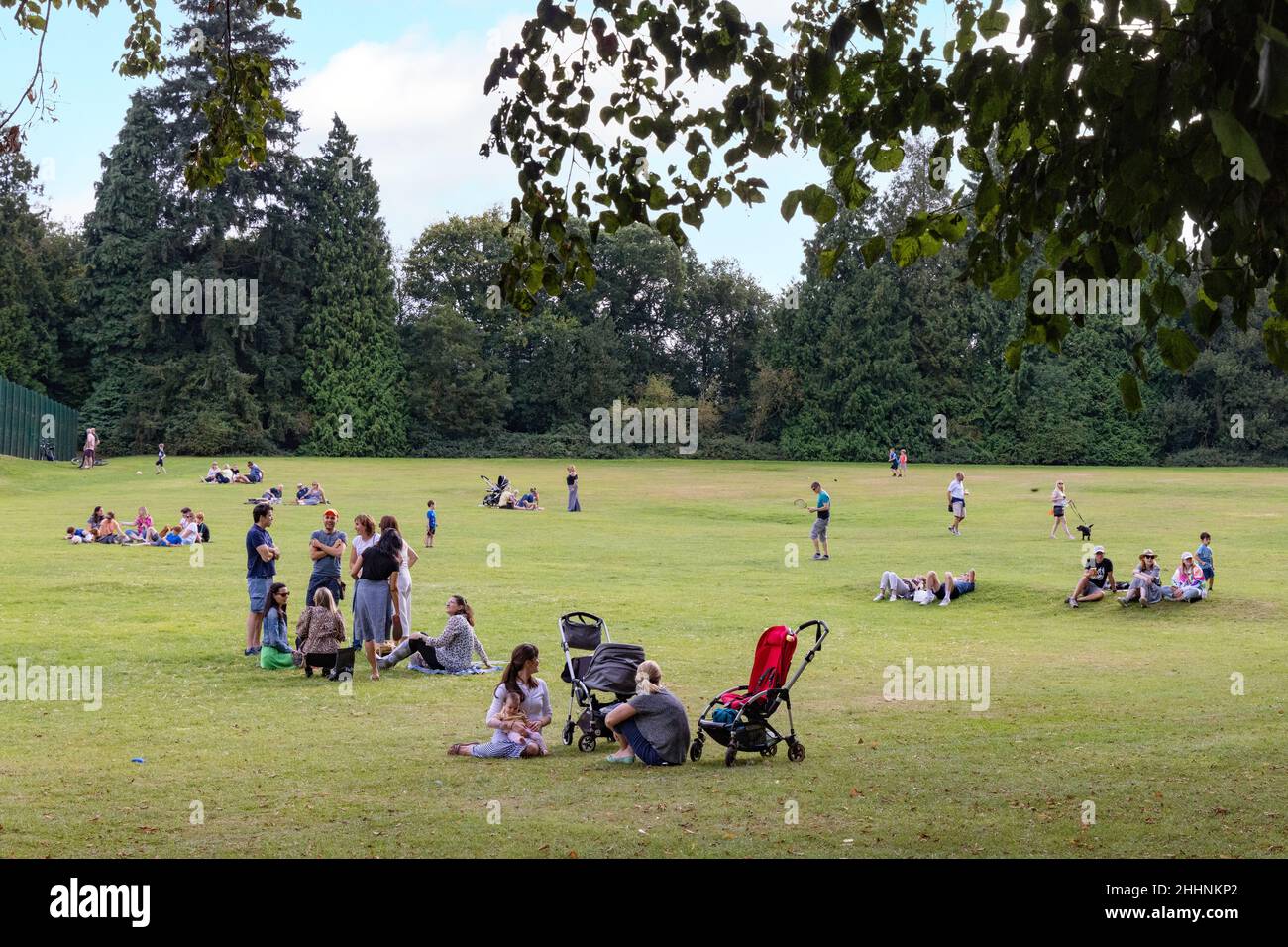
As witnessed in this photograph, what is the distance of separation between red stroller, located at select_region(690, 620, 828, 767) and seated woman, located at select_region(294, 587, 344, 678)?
5.58m

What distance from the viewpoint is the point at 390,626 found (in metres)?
17.4

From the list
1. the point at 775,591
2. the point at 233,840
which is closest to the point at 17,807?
the point at 233,840

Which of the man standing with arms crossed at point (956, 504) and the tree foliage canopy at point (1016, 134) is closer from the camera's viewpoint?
the tree foliage canopy at point (1016, 134)

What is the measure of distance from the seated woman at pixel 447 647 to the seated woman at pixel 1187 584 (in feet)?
40.3

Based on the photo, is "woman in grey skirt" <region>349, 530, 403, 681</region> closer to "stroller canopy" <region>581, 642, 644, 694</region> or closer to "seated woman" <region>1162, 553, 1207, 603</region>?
"stroller canopy" <region>581, 642, 644, 694</region>

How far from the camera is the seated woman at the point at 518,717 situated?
1208 centimetres

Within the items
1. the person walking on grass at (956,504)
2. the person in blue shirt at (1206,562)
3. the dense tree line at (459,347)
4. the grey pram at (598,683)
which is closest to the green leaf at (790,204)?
the grey pram at (598,683)

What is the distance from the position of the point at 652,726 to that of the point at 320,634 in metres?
5.90

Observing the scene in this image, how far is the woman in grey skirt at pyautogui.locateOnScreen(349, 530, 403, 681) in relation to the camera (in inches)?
624

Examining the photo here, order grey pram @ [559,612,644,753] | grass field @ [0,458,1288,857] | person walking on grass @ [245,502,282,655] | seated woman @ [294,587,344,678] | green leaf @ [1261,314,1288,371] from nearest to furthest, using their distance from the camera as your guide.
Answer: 1. green leaf @ [1261,314,1288,371]
2. grass field @ [0,458,1288,857]
3. grey pram @ [559,612,644,753]
4. seated woman @ [294,587,344,678]
5. person walking on grass @ [245,502,282,655]

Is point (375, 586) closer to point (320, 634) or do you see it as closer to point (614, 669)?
point (320, 634)

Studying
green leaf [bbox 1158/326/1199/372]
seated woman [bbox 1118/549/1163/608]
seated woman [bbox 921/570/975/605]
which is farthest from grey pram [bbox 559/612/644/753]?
seated woman [bbox 1118/549/1163/608]

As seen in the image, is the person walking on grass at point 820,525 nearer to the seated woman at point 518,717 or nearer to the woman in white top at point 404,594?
the woman in white top at point 404,594

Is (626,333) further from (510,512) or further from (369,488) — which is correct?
(510,512)
